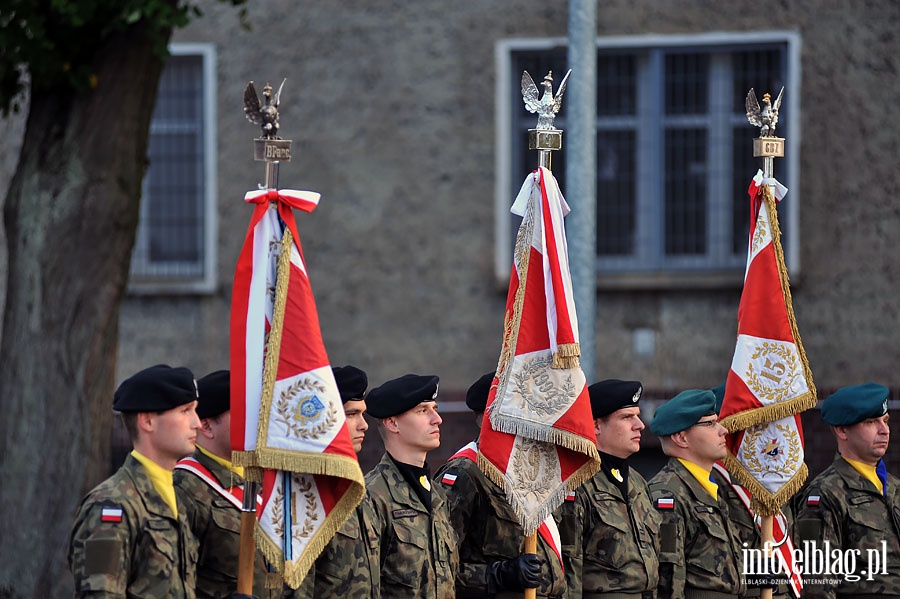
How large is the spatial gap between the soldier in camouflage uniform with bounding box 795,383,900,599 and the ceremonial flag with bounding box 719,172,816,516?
413mm

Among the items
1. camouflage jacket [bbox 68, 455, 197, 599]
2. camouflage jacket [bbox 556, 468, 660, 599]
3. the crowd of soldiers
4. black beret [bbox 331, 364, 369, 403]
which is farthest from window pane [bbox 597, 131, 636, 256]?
camouflage jacket [bbox 68, 455, 197, 599]

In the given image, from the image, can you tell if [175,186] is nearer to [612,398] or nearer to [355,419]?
Answer: [612,398]

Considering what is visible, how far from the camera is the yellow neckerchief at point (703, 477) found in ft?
25.2

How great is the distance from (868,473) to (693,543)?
1.39 metres

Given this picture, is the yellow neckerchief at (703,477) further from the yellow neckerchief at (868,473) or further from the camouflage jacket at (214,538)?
the camouflage jacket at (214,538)

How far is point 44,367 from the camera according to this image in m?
9.91

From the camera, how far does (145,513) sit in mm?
5539

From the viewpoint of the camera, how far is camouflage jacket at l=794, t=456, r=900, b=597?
322 inches

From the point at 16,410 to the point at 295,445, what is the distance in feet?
15.1

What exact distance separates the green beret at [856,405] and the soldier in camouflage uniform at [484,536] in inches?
88.5

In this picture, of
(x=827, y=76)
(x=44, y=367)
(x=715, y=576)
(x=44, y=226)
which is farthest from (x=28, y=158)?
(x=827, y=76)

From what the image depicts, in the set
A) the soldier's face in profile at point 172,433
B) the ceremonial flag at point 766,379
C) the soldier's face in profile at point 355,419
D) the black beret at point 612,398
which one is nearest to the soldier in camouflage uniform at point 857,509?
the ceremonial flag at point 766,379

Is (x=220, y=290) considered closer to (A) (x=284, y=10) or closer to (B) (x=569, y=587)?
(A) (x=284, y=10)

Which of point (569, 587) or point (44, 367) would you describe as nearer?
point (569, 587)
